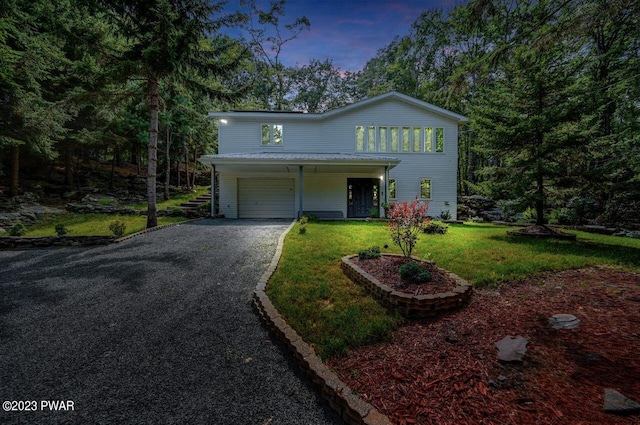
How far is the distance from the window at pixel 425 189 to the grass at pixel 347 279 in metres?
7.37

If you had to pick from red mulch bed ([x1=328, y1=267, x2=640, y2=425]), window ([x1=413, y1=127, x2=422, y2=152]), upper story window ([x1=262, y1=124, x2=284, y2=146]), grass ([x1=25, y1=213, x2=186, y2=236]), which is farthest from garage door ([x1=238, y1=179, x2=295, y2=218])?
red mulch bed ([x1=328, y1=267, x2=640, y2=425])

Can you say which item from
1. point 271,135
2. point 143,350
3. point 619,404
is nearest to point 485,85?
point 619,404

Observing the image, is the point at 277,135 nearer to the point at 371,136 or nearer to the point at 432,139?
the point at 371,136

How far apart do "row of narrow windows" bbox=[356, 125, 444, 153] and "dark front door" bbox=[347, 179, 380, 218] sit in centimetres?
205

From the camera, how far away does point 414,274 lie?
390cm

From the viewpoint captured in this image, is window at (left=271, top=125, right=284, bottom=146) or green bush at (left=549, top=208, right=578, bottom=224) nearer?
green bush at (left=549, top=208, right=578, bottom=224)

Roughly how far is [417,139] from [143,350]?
1627cm

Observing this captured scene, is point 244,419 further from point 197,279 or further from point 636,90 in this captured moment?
point 636,90

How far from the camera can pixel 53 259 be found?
6430 millimetres

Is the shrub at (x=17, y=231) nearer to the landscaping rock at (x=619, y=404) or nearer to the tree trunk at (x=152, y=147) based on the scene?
the tree trunk at (x=152, y=147)

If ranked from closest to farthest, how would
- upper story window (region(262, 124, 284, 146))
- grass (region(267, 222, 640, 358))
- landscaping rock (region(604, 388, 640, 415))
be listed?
1. landscaping rock (region(604, 388, 640, 415))
2. grass (region(267, 222, 640, 358))
3. upper story window (region(262, 124, 284, 146))

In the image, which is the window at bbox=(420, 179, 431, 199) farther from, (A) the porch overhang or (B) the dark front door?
(A) the porch overhang

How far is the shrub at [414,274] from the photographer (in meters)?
3.84

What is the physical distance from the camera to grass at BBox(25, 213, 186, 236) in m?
8.82
